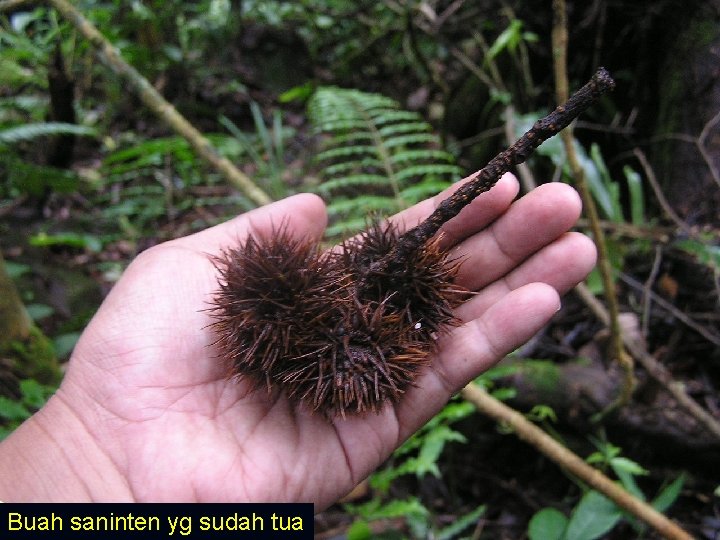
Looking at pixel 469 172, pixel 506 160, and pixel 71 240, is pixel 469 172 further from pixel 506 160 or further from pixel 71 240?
pixel 71 240

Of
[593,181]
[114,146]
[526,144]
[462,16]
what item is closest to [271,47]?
[114,146]

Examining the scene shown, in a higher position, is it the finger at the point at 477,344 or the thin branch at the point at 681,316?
the finger at the point at 477,344

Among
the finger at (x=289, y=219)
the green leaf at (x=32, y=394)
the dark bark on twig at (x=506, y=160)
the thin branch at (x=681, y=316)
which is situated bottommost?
the thin branch at (x=681, y=316)

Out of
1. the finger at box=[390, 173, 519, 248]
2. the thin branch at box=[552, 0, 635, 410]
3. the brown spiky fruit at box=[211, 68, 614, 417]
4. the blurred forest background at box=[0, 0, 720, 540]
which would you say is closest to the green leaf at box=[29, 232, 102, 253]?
the blurred forest background at box=[0, 0, 720, 540]

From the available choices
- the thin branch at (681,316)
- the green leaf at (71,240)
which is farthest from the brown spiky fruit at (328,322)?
the green leaf at (71,240)

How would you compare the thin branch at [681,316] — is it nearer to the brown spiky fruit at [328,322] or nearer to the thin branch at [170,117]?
the brown spiky fruit at [328,322]

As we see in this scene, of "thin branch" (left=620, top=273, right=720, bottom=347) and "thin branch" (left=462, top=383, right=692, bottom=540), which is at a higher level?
"thin branch" (left=620, top=273, right=720, bottom=347)

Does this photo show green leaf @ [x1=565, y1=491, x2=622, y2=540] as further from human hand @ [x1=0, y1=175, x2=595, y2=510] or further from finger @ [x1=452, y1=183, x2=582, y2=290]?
finger @ [x1=452, y1=183, x2=582, y2=290]
